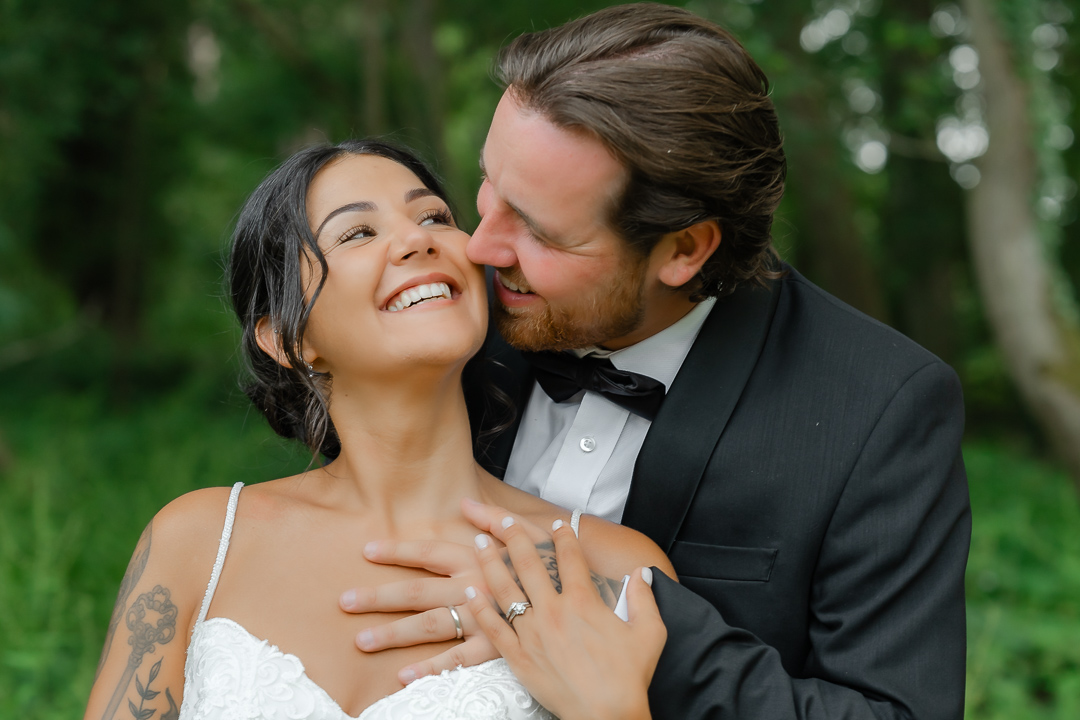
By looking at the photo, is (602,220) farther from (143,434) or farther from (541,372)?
(143,434)

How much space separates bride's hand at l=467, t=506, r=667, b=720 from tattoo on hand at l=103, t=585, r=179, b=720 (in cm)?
70

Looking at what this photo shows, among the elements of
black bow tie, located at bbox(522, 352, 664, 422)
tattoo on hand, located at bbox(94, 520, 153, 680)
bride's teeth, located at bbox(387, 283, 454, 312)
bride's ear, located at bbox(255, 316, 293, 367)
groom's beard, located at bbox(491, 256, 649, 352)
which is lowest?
tattoo on hand, located at bbox(94, 520, 153, 680)

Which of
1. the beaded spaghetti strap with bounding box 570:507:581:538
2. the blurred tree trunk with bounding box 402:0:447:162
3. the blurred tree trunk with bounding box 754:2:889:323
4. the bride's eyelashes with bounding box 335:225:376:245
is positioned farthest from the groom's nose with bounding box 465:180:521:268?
the blurred tree trunk with bounding box 402:0:447:162

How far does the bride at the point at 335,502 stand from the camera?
80.6 inches

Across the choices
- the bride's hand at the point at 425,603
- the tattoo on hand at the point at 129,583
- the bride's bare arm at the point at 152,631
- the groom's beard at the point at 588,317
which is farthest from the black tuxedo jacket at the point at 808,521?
the tattoo on hand at the point at 129,583

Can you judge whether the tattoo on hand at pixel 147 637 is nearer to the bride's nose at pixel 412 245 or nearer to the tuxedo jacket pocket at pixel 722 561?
the bride's nose at pixel 412 245

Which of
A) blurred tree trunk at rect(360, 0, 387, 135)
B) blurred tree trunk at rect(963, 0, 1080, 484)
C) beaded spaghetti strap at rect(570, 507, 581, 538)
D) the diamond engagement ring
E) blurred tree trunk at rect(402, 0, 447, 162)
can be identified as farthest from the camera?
blurred tree trunk at rect(402, 0, 447, 162)

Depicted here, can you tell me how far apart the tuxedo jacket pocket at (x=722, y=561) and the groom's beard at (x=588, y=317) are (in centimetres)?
60

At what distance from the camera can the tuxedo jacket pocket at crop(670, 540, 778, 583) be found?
7.53ft

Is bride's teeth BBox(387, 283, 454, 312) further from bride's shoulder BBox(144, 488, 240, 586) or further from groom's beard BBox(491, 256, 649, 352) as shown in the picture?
bride's shoulder BBox(144, 488, 240, 586)

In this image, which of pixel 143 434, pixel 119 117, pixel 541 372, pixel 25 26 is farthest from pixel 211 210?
pixel 541 372

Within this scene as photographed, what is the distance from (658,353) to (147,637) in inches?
58.0

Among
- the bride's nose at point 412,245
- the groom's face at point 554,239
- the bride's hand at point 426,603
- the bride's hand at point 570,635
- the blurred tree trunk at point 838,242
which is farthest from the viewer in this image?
the blurred tree trunk at point 838,242

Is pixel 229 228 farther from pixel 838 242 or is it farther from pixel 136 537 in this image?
pixel 838 242
